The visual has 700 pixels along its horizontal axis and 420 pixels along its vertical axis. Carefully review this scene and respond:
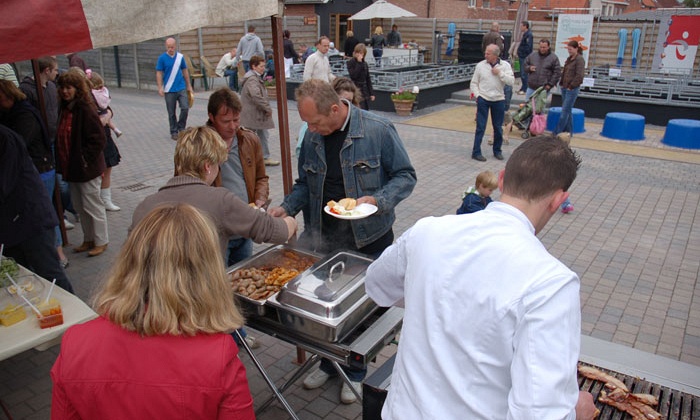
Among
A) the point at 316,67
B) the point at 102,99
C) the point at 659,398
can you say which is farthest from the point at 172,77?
the point at 659,398

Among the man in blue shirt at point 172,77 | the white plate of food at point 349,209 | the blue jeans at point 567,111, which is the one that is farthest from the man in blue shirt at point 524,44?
the white plate of food at point 349,209

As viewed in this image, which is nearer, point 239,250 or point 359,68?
point 239,250

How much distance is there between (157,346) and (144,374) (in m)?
0.09

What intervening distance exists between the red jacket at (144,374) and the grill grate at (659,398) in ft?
6.16

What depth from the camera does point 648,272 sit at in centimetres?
546

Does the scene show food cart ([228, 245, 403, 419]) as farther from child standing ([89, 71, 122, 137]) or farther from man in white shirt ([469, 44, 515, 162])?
man in white shirt ([469, 44, 515, 162])

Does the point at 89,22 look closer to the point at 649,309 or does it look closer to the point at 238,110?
the point at 238,110

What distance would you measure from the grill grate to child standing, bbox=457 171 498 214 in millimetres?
2055

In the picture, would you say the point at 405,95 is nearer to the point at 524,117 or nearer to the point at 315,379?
the point at 524,117

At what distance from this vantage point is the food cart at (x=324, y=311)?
2529 millimetres

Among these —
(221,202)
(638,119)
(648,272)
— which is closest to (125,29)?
(221,202)

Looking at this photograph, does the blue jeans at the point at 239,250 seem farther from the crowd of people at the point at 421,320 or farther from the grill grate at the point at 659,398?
the grill grate at the point at 659,398

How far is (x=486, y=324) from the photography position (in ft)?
4.78

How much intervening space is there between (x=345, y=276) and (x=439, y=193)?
5.14 metres
